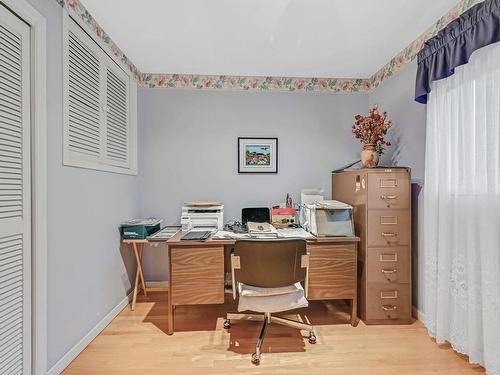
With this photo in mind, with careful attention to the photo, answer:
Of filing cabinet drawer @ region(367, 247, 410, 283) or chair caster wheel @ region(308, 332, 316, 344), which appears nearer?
chair caster wheel @ region(308, 332, 316, 344)

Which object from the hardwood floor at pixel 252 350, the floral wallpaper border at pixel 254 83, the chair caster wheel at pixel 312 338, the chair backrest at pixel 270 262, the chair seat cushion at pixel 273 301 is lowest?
the hardwood floor at pixel 252 350

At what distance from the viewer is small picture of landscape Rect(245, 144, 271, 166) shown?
318 centimetres

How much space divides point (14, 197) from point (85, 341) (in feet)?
4.08

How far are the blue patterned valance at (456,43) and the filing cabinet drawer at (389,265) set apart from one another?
127 centimetres

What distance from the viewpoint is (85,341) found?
2080 mm

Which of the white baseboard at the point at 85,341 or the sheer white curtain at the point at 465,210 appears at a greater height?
the sheer white curtain at the point at 465,210

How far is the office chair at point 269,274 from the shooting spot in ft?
6.15

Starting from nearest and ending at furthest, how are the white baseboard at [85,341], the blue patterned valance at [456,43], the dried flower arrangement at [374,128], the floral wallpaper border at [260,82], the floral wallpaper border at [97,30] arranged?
the blue patterned valance at [456,43]
the white baseboard at [85,341]
the floral wallpaper border at [97,30]
the dried flower arrangement at [374,128]
the floral wallpaper border at [260,82]

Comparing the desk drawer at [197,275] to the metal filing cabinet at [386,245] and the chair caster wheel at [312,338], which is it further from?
the metal filing cabinet at [386,245]

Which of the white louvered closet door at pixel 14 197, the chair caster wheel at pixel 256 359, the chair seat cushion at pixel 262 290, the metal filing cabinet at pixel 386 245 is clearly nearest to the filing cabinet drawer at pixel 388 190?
the metal filing cabinet at pixel 386 245

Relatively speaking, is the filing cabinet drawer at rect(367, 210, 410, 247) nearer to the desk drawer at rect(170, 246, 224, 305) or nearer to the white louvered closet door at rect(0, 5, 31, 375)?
the desk drawer at rect(170, 246, 224, 305)

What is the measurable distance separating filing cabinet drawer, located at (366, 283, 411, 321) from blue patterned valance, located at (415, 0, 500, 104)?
5.19 ft

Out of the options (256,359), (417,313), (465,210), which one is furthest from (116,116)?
(417,313)

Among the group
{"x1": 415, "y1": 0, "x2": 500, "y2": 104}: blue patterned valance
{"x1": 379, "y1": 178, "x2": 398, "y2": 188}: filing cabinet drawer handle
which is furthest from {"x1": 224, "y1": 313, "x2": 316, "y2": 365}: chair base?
{"x1": 415, "y1": 0, "x2": 500, "y2": 104}: blue patterned valance
